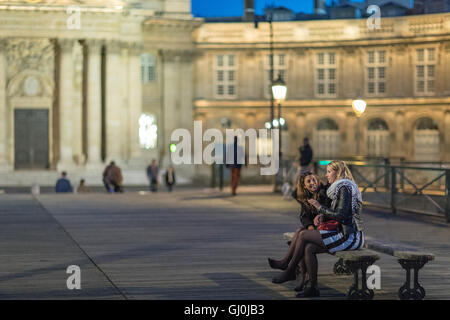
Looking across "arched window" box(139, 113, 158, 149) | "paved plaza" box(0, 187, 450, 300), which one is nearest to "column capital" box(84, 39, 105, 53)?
"arched window" box(139, 113, 158, 149)

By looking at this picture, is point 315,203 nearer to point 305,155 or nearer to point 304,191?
point 304,191

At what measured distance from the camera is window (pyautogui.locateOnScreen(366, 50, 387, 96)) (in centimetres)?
5569

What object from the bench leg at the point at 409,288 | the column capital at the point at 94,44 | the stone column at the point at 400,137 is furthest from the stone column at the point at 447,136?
the bench leg at the point at 409,288

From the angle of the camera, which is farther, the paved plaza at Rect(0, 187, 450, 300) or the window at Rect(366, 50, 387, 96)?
the window at Rect(366, 50, 387, 96)

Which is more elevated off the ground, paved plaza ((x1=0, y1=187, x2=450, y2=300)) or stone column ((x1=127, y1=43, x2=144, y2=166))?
stone column ((x1=127, y1=43, x2=144, y2=166))

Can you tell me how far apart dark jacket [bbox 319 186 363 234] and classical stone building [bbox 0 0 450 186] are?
117 feet

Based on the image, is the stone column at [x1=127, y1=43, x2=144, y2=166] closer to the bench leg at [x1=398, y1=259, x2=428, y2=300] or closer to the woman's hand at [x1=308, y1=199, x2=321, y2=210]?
the woman's hand at [x1=308, y1=199, x2=321, y2=210]

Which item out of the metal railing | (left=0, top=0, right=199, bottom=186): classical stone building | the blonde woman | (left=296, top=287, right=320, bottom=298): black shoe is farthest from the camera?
(left=0, top=0, right=199, bottom=186): classical stone building

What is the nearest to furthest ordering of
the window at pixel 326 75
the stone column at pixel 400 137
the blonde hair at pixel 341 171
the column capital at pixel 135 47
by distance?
the blonde hair at pixel 341 171, the column capital at pixel 135 47, the stone column at pixel 400 137, the window at pixel 326 75

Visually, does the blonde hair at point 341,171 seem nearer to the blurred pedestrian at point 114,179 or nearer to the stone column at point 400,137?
the blurred pedestrian at point 114,179

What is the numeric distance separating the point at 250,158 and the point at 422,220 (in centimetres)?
3390

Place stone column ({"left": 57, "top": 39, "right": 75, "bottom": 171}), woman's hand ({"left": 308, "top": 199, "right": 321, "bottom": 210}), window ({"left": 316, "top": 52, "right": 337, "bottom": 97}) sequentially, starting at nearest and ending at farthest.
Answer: woman's hand ({"left": 308, "top": 199, "right": 321, "bottom": 210}), stone column ({"left": 57, "top": 39, "right": 75, "bottom": 171}), window ({"left": 316, "top": 52, "right": 337, "bottom": 97})

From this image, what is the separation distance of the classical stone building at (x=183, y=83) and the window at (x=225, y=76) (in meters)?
0.07

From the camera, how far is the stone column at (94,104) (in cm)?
4709
